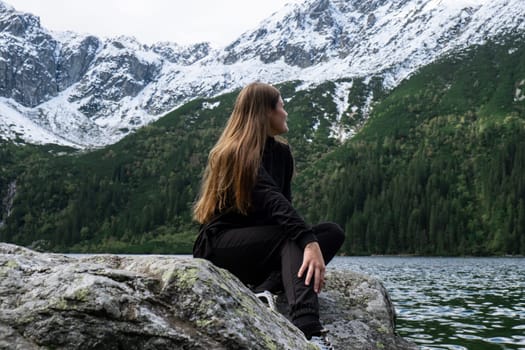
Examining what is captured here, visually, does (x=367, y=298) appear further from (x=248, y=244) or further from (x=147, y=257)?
(x=147, y=257)

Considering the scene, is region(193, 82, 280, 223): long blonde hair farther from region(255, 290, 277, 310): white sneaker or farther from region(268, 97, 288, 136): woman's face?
region(255, 290, 277, 310): white sneaker

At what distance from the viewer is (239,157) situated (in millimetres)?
7445

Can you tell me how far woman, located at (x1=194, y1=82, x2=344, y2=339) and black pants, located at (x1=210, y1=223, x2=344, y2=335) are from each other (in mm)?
10

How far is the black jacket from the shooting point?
686cm

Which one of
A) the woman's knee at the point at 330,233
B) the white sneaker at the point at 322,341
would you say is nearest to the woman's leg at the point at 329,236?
the woman's knee at the point at 330,233

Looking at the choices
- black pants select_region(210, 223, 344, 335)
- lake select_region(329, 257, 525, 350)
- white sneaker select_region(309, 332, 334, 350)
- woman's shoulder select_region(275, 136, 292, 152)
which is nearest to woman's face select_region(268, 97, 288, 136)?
woman's shoulder select_region(275, 136, 292, 152)

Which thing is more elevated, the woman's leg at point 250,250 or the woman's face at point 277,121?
the woman's face at point 277,121

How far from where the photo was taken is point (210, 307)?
481 cm

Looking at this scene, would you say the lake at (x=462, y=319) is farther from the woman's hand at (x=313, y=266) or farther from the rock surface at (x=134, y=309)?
the rock surface at (x=134, y=309)

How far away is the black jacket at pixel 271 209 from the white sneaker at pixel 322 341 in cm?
106

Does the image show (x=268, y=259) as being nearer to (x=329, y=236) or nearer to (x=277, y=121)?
(x=329, y=236)

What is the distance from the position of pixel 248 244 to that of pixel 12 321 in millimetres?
3511

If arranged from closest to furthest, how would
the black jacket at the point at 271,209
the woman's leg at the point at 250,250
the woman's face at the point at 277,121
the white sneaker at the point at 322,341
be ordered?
1. the white sneaker at the point at 322,341
2. the black jacket at the point at 271,209
3. the woman's leg at the point at 250,250
4. the woman's face at the point at 277,121

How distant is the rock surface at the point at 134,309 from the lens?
4.44 meters
